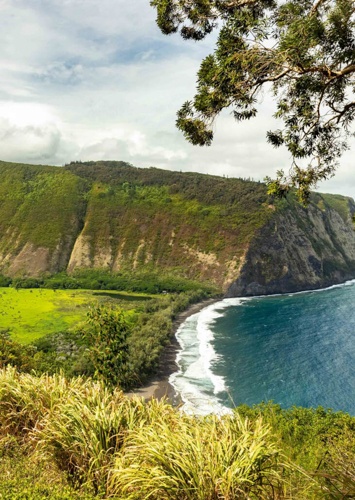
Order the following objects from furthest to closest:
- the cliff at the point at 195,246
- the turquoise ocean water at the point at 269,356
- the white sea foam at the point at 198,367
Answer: the cliff at the point at 195,246 < the turquoise ocean water at the point at 269,356 < the white sea foam at the point at 198,367

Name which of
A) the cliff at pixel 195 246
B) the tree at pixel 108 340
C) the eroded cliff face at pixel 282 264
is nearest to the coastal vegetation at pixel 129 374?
the tree at pixel 108 340

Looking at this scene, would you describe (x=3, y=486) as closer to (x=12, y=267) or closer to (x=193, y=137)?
(x=193, y=137)

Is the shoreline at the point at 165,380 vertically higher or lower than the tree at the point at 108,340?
lower

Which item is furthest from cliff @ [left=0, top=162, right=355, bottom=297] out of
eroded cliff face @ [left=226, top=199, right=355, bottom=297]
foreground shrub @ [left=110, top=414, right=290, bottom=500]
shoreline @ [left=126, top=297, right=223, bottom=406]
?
foreground shrub @ [left=110, top=414, right=290, bottom=500]

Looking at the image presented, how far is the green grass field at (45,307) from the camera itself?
8775 centimetres

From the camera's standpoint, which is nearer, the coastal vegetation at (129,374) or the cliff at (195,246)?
the coastal vegetation at (129,374)

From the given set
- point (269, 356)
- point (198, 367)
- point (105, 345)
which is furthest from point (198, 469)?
point (269, 356)

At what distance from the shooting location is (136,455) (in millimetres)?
9125

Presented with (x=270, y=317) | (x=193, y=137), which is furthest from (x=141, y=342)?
(x=193, y=137)

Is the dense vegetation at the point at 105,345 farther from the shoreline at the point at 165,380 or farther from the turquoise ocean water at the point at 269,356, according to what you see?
the turquoise ocean water at the point at 269,356

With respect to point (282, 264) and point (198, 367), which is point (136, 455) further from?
point (282, 264)

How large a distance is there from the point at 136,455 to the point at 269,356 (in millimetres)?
81213

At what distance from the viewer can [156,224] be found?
191125 millimetres

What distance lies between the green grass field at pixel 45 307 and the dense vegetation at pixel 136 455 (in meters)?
71.8
